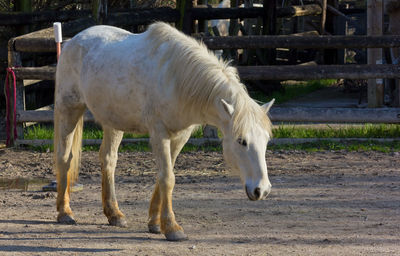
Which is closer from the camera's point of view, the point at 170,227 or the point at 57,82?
the point at 170,227

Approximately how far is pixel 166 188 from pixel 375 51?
641cm

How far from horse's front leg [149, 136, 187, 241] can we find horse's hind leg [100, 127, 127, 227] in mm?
586

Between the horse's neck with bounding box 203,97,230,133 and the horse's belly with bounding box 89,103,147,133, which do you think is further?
the horse's belly with bounding box 89,103,147,133

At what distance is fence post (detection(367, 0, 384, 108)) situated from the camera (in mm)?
10289

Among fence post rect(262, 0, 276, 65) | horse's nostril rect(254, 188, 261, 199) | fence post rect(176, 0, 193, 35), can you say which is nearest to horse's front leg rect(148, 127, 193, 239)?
horse's nostril rect(254, 188, 261, 199)

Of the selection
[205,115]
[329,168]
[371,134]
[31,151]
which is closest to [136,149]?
[31,151]

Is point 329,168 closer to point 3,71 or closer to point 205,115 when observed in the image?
point 205,115

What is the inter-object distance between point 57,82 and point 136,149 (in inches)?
111

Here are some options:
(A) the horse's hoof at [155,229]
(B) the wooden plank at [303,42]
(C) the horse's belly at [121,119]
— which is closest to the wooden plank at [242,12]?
(B) the wooden plank at [303,42]

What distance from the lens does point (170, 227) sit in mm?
4812

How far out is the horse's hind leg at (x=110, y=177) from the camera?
5320 millimetres

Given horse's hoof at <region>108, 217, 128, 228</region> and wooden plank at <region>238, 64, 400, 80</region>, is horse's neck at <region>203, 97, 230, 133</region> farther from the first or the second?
wooden plank at <region>238, 64, 400, 80</region>

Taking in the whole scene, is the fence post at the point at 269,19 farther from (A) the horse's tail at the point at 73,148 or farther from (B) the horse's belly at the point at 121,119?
(B) the horse's belly at the point at 121,119

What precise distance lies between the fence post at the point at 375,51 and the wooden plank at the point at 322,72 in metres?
1.96
